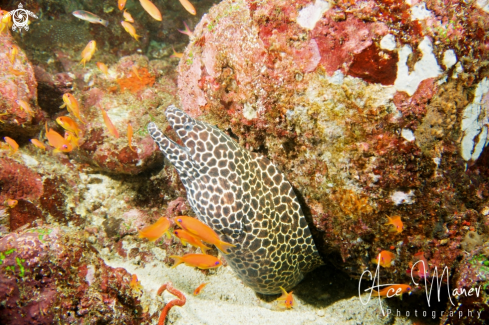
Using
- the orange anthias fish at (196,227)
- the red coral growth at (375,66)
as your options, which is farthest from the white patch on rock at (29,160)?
the red coral growth at (375,66)

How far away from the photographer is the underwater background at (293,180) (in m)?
2.43

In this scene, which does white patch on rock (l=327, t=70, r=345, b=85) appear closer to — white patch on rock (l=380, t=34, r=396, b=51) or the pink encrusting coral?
white patch on rock (l=380, t=34, r=396, b=51)

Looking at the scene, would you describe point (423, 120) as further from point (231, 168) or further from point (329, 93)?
point (231, 168)

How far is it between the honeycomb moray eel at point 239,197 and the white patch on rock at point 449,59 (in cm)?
217

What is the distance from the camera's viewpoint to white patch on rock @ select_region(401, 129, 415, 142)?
2.47 meters

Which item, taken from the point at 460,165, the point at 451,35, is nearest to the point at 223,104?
the point at 451,35

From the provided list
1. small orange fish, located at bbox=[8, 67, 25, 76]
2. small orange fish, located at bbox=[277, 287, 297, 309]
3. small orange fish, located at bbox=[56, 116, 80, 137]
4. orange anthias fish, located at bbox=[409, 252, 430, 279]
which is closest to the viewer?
orange anthias fish, located at bbox=[409, 252, 430, 279]

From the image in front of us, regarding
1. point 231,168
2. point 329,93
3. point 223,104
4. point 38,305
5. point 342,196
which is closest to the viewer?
point 38,305

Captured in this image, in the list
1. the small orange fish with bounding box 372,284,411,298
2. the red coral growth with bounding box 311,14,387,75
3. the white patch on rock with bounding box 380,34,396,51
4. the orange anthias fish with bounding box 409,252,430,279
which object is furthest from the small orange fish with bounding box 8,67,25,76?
the orange anthias fish with bounding box 409,252,430,279

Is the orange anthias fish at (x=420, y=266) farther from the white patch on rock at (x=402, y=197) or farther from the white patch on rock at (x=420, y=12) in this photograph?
the white patch on rock at (x=420, y=12)

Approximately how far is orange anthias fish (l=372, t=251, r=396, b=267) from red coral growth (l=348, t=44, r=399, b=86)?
1979 millimetres

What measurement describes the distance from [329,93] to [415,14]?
3.58 ft

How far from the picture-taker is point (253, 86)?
2998 mm

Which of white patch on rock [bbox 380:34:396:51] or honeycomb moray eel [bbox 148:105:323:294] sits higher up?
white patch on rock [bbox 380:34:396:51]
